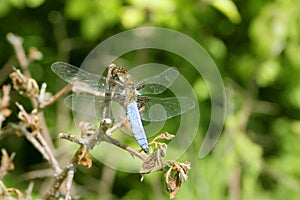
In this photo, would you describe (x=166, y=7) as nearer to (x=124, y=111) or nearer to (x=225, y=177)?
(x=225, y=177)

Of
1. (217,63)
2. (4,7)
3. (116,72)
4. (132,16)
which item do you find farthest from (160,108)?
(217,63)

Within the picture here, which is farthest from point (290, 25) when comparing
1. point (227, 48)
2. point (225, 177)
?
point (225, 177)

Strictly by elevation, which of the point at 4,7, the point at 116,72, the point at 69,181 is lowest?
the point at 4,7

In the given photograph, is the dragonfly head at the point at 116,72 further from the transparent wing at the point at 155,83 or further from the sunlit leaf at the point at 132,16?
the sunlit leaf at the point at 132,16

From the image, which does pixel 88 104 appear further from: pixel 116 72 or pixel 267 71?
pixel 267 71

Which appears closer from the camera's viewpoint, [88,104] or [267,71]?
[88,104]

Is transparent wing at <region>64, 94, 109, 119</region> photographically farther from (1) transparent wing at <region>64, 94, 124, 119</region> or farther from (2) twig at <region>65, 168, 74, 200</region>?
(2) twig at <region>65, 168, 74, 200</region>

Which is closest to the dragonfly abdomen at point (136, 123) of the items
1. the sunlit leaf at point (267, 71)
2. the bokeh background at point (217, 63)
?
the bokeh background at point (217, 63)
